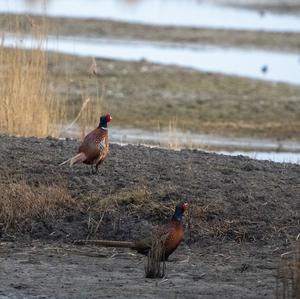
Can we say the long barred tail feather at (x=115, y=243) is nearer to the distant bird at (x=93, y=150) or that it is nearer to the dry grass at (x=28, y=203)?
the dry grass at (x=28, y=203)

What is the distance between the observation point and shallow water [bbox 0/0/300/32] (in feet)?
127

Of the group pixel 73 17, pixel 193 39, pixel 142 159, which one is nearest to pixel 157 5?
pixel 73 17

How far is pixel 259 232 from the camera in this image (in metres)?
9.59

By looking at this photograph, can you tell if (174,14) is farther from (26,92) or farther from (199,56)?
(26,92)

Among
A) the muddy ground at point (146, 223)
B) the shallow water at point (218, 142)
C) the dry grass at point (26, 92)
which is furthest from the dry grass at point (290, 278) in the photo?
the shallow water at point (218, 142)

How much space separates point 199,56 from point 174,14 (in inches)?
558

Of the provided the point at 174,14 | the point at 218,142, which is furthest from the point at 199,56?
the point at 174,14

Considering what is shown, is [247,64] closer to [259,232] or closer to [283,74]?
[283,74]

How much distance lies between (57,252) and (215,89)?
14470mm

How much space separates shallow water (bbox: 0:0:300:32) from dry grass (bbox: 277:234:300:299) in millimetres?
27095

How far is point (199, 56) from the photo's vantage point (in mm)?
30094

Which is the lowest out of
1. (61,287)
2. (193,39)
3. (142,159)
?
(61,287)

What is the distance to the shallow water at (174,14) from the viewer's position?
127ft

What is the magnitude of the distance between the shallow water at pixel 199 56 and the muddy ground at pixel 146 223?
14.6 meters
